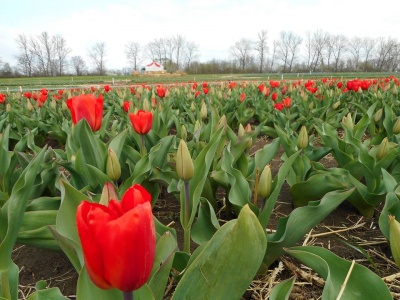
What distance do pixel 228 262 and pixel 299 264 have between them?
0.97 meters

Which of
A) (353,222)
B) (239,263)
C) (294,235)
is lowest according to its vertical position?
(353,222)

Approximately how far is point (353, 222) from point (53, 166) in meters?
1.70

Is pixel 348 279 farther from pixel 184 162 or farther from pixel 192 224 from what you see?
pixel 192 224

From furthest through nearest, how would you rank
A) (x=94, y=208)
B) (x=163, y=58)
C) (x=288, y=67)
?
(x=163, y=58) < (x=288, y=67) < (x=94, y=208)

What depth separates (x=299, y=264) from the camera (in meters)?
1.58

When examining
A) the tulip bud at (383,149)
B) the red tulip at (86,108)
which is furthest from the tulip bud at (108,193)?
the tulip bud at (383,149)

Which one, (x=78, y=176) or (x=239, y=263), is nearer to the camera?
(x=239, y=263)

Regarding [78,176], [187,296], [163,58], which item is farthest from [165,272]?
[163,58]

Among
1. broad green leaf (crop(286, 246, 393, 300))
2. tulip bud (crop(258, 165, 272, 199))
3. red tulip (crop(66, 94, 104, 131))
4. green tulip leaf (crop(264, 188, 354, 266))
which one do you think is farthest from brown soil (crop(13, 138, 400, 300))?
red tulip (crop(66, 94, 104, 131))

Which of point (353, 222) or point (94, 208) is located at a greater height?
point (94, 208)

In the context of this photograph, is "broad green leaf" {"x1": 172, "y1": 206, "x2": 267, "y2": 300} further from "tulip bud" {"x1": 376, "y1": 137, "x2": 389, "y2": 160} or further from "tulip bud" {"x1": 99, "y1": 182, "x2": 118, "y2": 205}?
"tulip bud" {"x1": 376, "y1": 137, "x2": 389, "y2": 160}

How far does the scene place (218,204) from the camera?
7.02ft

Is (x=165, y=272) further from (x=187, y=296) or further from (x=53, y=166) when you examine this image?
(x=53, y=166)

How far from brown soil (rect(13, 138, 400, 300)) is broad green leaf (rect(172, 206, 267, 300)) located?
26.9 inches
